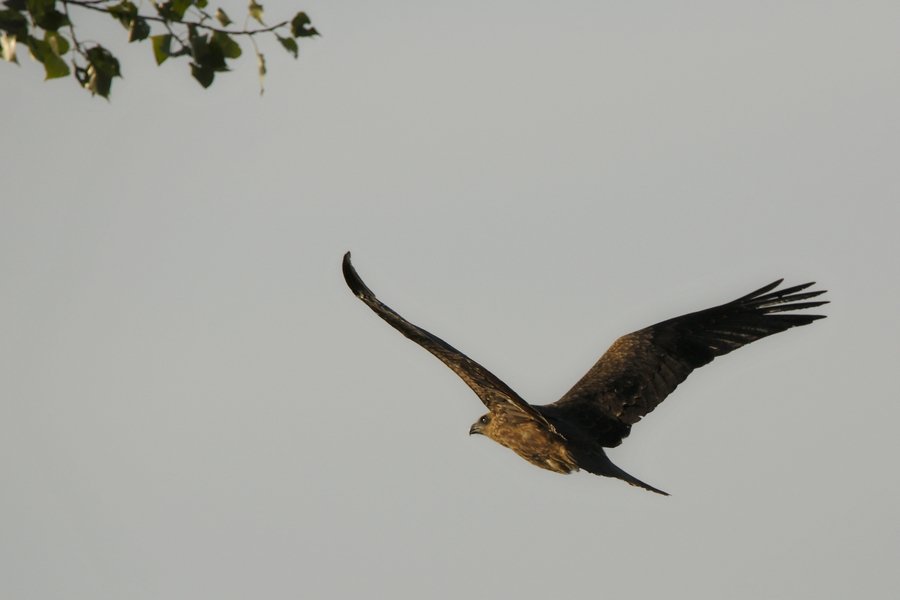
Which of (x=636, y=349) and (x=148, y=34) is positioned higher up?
(x=636, y=349)

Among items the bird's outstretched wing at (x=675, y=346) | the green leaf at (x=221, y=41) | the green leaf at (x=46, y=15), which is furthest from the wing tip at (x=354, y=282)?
the green leaf at (x=46, y=15)

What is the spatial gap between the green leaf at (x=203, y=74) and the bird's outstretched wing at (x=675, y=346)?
771 centimetres

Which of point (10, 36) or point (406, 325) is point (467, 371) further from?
point (10, 36)

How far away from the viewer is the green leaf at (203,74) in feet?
16.9

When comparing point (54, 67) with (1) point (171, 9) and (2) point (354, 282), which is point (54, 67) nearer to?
(1) point (171, 9)

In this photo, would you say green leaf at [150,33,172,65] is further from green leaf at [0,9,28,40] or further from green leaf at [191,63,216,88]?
green leaf at [0,9,28,40]

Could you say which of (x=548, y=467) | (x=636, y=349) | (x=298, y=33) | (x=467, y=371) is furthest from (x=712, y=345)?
(x=298, y=33)

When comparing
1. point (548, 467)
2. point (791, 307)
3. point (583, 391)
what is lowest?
point (548, 467)

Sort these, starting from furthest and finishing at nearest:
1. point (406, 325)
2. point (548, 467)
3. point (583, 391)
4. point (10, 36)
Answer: point (583, 391)
point (548, 467)
point (406, 325)
point (10, 36)

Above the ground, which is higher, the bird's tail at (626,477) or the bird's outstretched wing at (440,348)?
the bird's outstretched wing at (440,348)

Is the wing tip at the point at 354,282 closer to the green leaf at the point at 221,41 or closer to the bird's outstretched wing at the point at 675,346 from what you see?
the bird's outstretched wing at the point at 675,346

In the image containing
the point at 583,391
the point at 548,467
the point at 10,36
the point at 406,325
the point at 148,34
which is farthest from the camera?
the point at 583,391

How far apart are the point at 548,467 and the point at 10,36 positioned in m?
7.46

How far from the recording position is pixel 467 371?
10.2 meters
